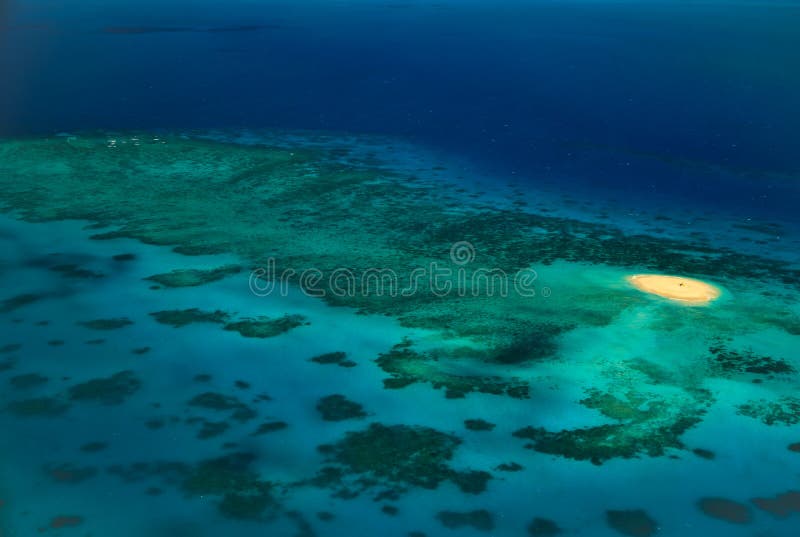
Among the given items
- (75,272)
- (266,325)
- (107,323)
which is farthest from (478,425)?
(75,272)

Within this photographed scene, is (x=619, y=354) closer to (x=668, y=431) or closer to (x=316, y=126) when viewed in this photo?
(x=668, y=431)

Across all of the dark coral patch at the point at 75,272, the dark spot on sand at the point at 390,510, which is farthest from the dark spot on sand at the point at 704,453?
the dark coral patch at the point at 75,272

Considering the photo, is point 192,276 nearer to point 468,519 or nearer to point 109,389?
point 109,389

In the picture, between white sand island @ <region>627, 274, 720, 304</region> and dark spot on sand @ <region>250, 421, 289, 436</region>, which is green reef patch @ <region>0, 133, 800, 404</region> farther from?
dark spot on sand @ <region>250, 421, 289, 436</region>

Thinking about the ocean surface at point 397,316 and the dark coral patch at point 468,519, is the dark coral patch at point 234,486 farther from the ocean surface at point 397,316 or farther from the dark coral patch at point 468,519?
the dark coral patch at point 468,519

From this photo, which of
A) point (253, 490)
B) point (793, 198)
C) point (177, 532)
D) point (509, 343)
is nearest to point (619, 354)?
point (509, 343)
